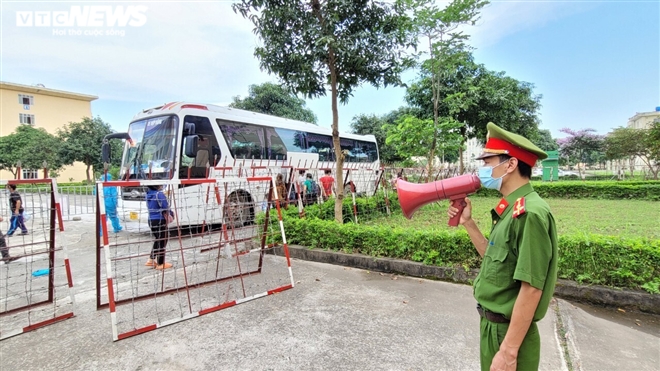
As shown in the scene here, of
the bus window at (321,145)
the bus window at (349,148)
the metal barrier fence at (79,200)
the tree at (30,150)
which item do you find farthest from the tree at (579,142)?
the tree at (30,150)

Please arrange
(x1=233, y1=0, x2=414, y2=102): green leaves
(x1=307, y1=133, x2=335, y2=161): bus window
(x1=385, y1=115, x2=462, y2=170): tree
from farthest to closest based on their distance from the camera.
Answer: (x1=307, y1=133, x2=335, y2=161): bus window < (x1=385, y1=115, x2=462, y2=170): tree < (x1=233, y1=0, x2=414, y2=102): green leaves

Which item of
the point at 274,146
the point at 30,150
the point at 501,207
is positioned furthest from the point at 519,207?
the point at 30,150

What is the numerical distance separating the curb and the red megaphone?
2313mm

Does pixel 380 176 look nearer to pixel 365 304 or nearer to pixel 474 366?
pixel 365 304

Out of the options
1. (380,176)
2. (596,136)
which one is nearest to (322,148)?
(380,176)

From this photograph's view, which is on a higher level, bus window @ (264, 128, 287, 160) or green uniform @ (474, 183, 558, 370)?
bus window @ (264, 128, 287, 160)

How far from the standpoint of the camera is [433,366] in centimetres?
225

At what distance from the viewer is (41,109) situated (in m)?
33.0

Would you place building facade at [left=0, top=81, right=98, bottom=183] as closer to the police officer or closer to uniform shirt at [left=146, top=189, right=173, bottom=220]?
uniform shirt at [left=146, top=189, right=173, bottom=220]

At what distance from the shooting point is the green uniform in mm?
1245

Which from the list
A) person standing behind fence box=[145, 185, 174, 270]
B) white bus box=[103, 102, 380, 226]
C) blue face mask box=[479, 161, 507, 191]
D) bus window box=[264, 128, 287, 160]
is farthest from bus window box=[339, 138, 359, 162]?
blue face mask box=[479, 161, 507, 191]

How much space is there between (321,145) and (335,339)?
1005cm

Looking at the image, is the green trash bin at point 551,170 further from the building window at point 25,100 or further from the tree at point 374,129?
the building window at point 25,100

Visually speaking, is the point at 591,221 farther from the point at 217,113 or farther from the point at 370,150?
the point at 370,150
